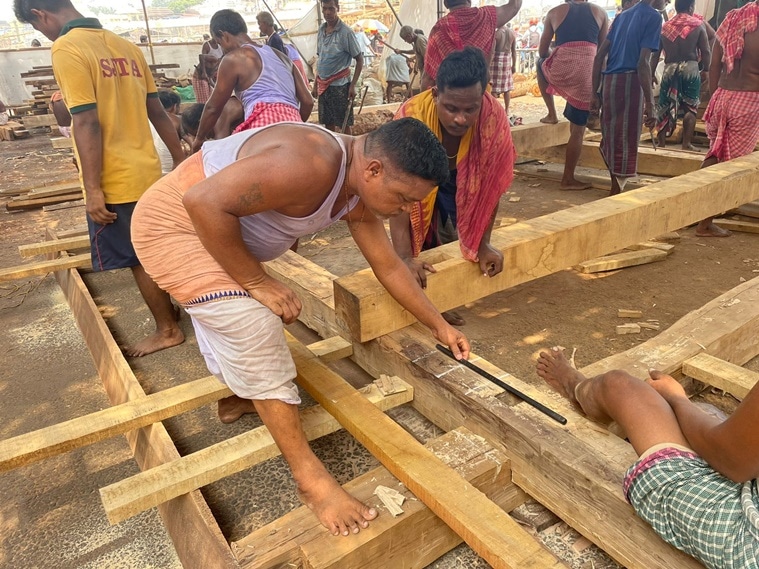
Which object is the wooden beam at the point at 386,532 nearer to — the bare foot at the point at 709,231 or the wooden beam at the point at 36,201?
the bare foot at the point at 709,231

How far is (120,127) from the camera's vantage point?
300 centimetres

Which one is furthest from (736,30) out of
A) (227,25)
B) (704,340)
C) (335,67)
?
(335,67)

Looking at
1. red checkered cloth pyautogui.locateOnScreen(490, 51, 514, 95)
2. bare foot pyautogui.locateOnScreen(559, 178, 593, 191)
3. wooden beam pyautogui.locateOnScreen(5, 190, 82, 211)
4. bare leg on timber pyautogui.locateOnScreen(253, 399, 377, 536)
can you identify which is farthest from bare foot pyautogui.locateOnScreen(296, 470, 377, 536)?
red checkered cloth pyautogui.locateOnScreen(490, 51, 514, 95)

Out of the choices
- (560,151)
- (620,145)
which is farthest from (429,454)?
(560,151)

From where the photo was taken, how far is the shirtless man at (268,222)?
1.62m

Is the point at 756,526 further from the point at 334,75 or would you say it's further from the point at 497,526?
the point at 334,75

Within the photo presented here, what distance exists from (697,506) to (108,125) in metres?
3.09

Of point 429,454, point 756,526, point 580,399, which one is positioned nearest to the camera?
point 756,526

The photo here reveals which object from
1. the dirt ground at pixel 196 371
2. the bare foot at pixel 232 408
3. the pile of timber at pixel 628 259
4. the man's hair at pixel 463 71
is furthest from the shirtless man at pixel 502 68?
the bare foot at pixel 232 408

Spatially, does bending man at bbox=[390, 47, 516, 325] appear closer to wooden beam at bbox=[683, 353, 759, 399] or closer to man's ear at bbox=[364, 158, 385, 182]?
man's ear at bbox=[364, 158, 385, 182]

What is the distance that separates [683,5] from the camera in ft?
23.1

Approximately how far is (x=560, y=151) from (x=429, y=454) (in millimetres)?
5657

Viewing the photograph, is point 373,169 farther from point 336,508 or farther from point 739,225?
point 739,225

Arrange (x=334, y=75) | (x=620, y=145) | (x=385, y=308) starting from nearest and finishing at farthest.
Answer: (x=385, y=308), (x=620, y=145), (x=334, y=75)
